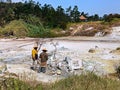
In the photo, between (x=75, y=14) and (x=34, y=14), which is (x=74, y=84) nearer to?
(x=34, y=14)

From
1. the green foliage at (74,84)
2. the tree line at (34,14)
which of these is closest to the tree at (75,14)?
the tree line at (34,14)

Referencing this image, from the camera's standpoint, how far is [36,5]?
56500 millimetres

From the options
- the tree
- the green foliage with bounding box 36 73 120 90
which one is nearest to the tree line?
the tree

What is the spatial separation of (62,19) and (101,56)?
95.7ft

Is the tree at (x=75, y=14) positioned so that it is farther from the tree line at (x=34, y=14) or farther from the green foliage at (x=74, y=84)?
the green foliage at (x=74, y=84)

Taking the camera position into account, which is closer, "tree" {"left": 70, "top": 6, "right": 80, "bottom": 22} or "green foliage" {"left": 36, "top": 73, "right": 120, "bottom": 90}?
"green foliage" {"left": 36, "top": 73, "right": 120, "bottom": 90}

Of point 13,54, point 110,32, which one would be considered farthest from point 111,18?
point 13,54

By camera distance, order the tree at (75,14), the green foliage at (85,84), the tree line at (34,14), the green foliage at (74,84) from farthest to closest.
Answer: the tree at (75,14)
the tree line at (34,14)
the green foliage at (85,84)
the green foliage at (74,84)

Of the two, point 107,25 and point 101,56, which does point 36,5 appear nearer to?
point 107,25

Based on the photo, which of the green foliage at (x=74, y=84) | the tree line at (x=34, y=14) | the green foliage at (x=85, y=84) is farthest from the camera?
the tree line at (x=34, y=14)

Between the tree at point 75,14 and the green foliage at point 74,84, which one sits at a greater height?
the green foliage at point 74,84

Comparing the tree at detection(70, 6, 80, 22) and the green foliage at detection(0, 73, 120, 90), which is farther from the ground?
the green foliage at detection(0, 73, 120, 90)

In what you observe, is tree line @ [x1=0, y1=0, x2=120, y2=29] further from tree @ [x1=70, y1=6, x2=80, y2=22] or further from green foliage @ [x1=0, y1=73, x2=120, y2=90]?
green foliage @ [x1=0, y1=73, x2=120, y2=90]

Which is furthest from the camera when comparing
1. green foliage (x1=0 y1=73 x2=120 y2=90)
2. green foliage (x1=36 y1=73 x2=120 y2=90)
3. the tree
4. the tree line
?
the tree
